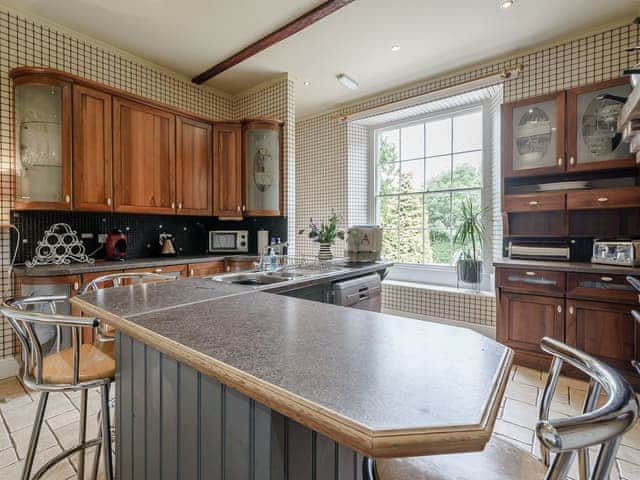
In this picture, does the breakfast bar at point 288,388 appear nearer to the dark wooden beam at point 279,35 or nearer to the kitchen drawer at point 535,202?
the dark wooden beam at point 279,35

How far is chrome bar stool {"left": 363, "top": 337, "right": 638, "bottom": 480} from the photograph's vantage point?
1.44 feet

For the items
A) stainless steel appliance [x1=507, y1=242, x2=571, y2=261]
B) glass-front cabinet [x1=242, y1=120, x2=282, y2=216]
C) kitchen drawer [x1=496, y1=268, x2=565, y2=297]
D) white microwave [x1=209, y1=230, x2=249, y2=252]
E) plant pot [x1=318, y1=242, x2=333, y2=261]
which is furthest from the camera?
white microwave [x1=209, y1=230, x2=249, y2=252]

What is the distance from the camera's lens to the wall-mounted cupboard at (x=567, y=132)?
2.54m

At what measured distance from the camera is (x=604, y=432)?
453 mm

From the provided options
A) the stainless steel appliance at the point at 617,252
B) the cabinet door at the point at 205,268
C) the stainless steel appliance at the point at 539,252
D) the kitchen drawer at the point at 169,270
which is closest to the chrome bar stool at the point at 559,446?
the stainless steel appliance at the point at 617,252

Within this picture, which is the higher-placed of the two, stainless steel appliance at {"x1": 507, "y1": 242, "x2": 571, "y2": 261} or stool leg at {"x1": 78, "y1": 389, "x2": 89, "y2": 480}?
stainless steel appliance at {"x1": 507, "y1": 242, "x2": 571, "y2": 261}

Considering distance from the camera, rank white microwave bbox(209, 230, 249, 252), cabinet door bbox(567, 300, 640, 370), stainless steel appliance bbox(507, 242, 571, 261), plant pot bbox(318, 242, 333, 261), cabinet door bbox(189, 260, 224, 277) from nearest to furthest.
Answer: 1. cabinet door bbox(567, 300, 640, 370)
2. stainless steel appliance bbox(507, 242, 571, 261)
3. plant pot bbox(318, 242, 333, 261)
4. cabinet door bbox(189, 260, 224, 277)
5. white microwave bbox(209, 230, 249, 252)

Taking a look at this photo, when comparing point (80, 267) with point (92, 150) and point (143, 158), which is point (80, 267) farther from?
point (143, 158)

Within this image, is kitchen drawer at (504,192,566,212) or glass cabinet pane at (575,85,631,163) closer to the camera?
glass cabinet pane at (575,85,631,163)

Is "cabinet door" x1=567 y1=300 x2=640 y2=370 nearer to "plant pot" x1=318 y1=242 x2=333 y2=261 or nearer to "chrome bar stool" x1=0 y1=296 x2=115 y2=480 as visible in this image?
"plant pot" x1=318 y1=242 x2=333 y2=261

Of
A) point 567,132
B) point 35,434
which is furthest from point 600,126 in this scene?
point 35,434

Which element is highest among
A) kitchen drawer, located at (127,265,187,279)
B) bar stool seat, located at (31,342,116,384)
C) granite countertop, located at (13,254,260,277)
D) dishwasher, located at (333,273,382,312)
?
granite countertop, located at (13,254,260,277)

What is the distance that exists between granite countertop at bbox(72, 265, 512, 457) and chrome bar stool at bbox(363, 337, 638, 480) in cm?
10

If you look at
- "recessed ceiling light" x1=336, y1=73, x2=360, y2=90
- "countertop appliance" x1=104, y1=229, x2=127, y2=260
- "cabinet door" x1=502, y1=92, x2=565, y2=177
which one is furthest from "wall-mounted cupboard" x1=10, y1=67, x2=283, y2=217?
"cabinet door" x1=502, y1=92, x2=565, y2=177
